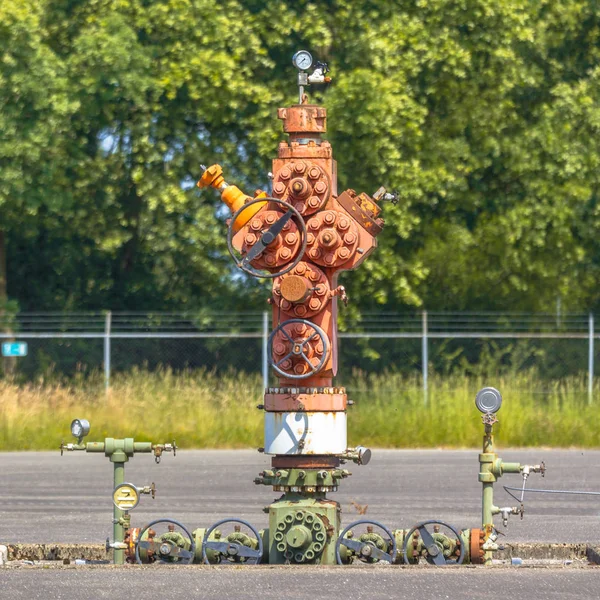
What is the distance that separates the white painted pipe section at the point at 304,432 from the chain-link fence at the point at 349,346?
17465 millimetres

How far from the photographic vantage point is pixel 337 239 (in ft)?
35.5

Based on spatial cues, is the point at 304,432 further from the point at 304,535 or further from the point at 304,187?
the point at 304,187

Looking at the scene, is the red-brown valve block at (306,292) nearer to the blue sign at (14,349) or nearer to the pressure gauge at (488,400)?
the pressure gauge at (488,400)

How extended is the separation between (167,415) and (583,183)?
9.30m

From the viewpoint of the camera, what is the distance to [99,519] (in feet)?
50.3

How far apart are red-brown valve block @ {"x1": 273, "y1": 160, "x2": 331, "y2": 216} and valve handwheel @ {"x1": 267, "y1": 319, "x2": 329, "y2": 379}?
32.1 inches

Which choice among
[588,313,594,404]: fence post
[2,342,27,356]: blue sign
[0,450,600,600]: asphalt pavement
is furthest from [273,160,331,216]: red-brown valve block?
[2,342,27,356]: blue sign

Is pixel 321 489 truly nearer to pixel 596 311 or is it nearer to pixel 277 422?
pixel 277 422

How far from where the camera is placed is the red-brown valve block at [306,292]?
35.2 feet

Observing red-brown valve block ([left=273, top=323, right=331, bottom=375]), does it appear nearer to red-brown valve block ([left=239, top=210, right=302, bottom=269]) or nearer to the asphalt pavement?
red-brown valve block ([left=239, top=210, right=302, bottom=269])

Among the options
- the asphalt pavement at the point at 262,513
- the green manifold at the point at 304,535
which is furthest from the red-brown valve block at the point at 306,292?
the asphalt pavement at the point at 262,513

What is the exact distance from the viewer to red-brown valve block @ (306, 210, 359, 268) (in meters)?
10.9

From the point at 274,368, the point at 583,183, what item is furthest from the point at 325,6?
the point at 274,368

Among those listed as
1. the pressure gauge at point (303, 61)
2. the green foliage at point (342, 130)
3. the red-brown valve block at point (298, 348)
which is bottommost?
the red-brown valve block at point (298, 348)
